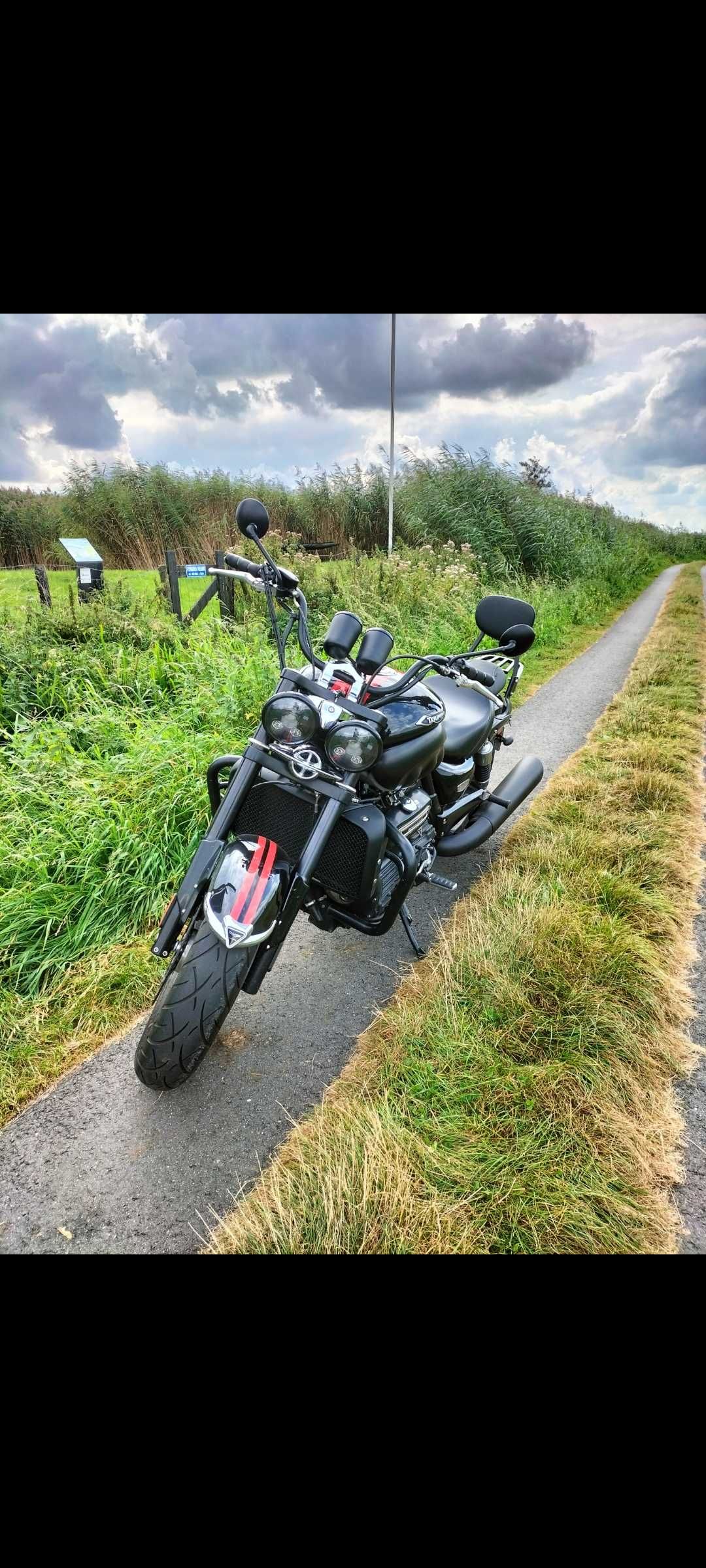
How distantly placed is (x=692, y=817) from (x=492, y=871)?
1269mm

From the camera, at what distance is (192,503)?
8.77 m

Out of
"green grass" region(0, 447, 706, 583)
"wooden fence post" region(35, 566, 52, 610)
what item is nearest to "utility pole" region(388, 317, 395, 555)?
"green grass" region(0, 447, 706, 583)

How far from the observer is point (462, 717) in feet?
9.72

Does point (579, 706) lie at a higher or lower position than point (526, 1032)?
higher

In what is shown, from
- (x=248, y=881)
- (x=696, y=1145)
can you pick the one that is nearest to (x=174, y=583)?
(x=248, y=881)

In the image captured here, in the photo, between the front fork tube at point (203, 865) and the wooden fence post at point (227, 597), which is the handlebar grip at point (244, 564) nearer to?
the front fork tube at point (203, 865)

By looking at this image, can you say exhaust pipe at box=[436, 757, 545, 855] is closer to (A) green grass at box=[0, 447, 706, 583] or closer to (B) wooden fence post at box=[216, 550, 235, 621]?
(B) wooden fence post at box=[216, 550, 235, 621]

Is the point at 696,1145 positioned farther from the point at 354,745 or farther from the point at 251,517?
the point at 251,517

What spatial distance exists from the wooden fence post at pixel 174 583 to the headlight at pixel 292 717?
427 cm

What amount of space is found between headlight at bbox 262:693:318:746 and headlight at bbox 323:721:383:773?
→ 0.21 feet

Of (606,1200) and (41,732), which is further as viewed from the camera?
(41,732)

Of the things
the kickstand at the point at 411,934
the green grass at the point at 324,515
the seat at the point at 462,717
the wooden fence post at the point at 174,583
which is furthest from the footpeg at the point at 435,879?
the green grass at the point at 324,515
